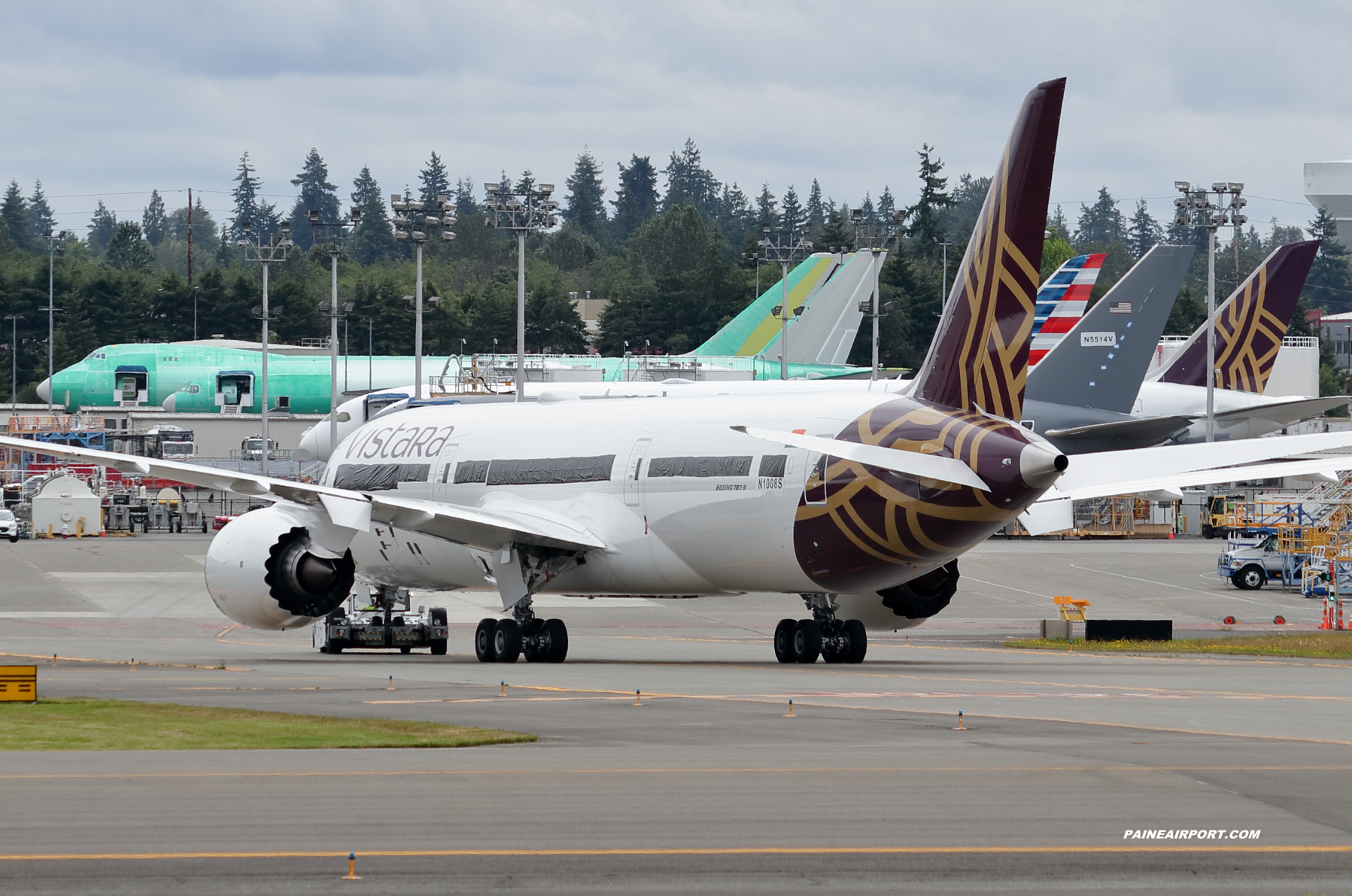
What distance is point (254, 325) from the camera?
148 meters

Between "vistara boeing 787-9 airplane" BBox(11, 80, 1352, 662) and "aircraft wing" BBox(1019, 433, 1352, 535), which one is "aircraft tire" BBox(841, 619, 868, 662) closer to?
"vistara boeing 787-9 airplane" BBox(11, 80, 1352, 662)

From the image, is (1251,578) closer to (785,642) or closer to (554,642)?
(785,642)

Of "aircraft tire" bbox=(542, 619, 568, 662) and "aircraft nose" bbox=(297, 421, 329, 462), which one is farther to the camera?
"aircraft nose" bbox=(297, 421, 329, 462)

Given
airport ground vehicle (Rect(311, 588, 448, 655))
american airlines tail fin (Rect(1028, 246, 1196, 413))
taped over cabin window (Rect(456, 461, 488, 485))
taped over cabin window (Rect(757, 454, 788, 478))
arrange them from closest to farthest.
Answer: taped over cabin window (Rect(757, 454, 788, 478))
taped over cabin window (Rect(456, 461, 488, 485))
airport ground vehicle (Rect(311, 588, 448, 655))
american airlines tail fin (Rect(1028, 246, 1196, 413))

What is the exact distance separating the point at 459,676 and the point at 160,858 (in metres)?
14.4

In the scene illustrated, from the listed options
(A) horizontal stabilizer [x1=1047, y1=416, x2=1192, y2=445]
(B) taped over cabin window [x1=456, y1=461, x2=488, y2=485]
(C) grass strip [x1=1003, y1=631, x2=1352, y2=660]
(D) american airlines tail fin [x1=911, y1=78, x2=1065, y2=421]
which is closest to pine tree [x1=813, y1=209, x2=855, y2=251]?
(A) horizontal stabilizer [x1=1047, y1=416, x2=1192, y2=445]

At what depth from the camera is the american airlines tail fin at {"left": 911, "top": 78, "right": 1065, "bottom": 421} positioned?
78.7 feet

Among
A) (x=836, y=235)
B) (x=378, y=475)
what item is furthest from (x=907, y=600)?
(x=836, y=235)

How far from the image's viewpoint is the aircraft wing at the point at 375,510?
26000 millimetres

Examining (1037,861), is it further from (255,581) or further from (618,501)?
(255,581)

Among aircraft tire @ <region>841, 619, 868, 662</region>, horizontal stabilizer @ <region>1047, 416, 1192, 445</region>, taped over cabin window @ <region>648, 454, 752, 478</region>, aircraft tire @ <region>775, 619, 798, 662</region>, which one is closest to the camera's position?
taped over cabin window @ <region>648, 454, 752, 478</region>

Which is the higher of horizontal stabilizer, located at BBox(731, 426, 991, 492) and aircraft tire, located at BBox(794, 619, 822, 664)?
horizontal stabilizer, located at BBox(731, 426, 991, 492)

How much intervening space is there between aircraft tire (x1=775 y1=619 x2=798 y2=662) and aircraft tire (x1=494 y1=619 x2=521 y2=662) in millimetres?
4157

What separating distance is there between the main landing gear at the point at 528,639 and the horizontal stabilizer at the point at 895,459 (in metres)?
7.48
